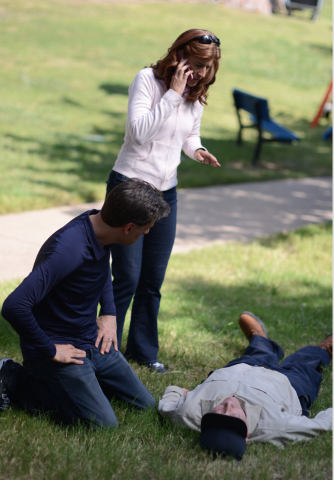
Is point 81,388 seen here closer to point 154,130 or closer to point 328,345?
point 154,130

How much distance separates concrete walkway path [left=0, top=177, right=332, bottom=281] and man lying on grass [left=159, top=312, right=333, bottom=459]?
250 cm

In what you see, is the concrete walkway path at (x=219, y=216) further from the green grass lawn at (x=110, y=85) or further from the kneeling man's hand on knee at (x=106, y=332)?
the kneeling man's hand on knee at (x=106, y=332)

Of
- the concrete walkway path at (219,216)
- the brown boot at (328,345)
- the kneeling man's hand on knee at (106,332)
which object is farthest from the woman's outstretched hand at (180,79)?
the concrete walkway path at (219,216)

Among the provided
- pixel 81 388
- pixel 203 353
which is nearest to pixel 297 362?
pixel 203 353

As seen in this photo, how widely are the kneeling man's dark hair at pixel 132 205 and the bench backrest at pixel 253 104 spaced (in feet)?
27.3

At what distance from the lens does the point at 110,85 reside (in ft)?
55.9

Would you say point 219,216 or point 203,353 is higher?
point 203,353

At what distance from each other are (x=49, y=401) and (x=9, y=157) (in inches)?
272

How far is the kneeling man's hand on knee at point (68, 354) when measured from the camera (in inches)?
104

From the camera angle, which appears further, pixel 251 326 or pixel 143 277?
pixel 251 326

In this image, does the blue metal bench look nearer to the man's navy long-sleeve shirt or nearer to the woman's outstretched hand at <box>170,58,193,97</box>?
the woman's outstretched hand at <box>170,58,193,97</box>

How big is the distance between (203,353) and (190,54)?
2.04 m

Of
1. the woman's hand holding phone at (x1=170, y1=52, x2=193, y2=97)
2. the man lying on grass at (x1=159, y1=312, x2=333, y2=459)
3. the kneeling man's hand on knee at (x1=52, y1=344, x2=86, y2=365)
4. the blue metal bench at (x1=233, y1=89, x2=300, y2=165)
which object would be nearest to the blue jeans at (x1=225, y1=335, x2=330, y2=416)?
the man lying on grass at (x1=159, y1=312, x2=333, y2=459)

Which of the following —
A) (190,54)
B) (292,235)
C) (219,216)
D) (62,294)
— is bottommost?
(219,216)
